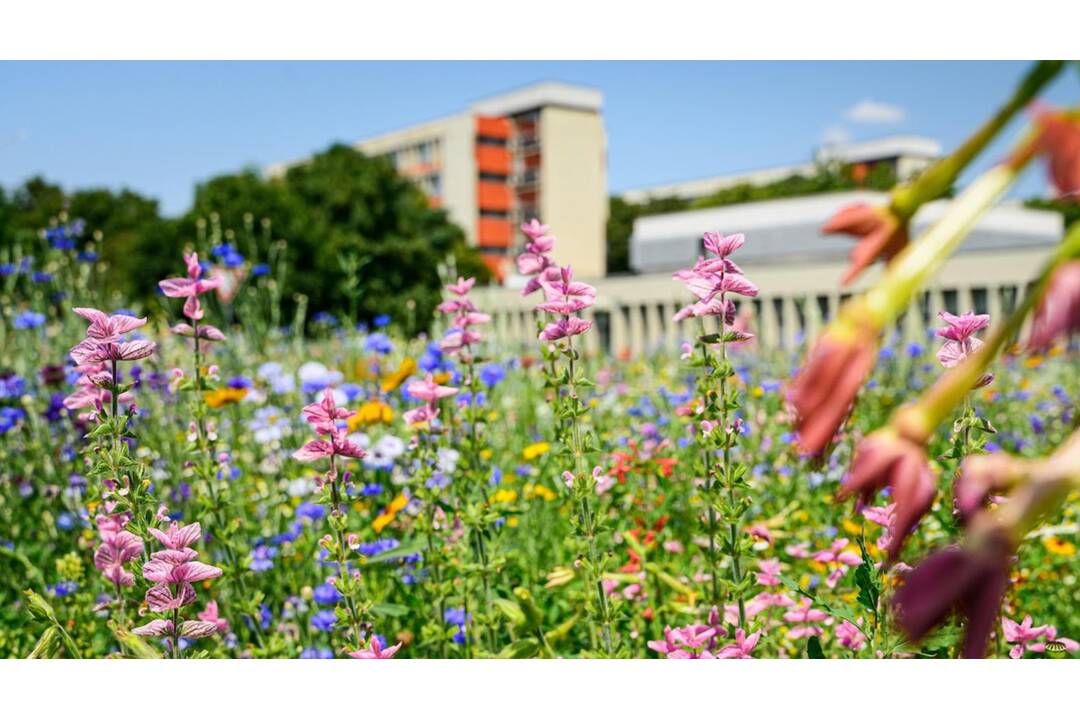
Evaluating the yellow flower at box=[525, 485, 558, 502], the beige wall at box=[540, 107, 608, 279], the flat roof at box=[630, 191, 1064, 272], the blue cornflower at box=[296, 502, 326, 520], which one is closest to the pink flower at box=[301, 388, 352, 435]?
the blue cornflower at box=[296, 502, 326, 520]

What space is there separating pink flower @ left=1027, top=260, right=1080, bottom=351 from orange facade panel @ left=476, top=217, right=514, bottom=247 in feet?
149

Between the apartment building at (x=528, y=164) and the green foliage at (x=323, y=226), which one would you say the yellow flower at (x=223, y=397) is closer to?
the green foliage at (x=323, y=226)

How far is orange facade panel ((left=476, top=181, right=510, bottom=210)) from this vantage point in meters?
44.6

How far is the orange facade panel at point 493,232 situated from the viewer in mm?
45906

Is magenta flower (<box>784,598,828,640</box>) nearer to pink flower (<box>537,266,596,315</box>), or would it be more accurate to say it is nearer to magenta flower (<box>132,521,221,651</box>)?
pink flower (<box>537,266,596,315</box>)

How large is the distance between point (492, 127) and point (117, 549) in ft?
143

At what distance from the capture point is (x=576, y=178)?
4400 cm

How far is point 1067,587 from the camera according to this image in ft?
7.47

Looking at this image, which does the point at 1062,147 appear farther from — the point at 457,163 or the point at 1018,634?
the point at 457,163

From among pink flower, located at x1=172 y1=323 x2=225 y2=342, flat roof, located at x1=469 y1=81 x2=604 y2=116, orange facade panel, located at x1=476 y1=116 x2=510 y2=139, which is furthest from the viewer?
orange facade panel, located at x1=476 y1=116 x2=510 y2=139

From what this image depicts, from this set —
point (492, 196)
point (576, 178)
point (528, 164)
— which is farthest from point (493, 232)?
point (576, 178)
